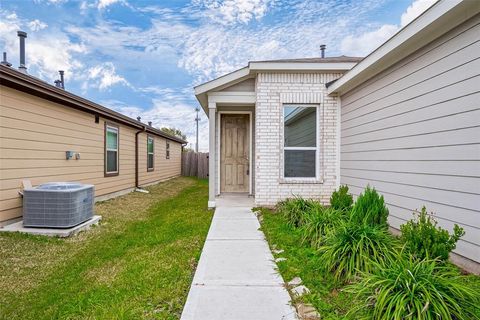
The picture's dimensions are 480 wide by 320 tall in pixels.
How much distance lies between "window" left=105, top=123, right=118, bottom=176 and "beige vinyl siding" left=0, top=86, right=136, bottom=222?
0.87 feet

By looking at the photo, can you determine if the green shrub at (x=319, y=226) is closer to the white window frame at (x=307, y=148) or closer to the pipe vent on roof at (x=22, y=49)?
the white window frame at (x=307, y=148)

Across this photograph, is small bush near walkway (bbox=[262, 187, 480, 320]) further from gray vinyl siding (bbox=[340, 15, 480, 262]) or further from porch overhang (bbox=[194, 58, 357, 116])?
porch overhang (bbox=[194, 58, 357, 116])

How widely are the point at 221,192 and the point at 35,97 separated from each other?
4867 millimetres

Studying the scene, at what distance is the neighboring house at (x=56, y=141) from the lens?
4.57 metres

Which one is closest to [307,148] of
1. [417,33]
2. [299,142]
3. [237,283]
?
[299,142]

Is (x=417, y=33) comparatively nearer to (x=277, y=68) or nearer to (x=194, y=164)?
(x=277, y=68)

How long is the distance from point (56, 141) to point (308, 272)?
19.4ft

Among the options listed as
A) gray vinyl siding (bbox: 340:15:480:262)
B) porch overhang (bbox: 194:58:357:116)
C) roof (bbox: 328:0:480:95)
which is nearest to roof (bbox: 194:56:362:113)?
porch overhang (bbox: 194:58:357:116)

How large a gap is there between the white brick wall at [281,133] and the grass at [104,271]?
5.85 ft

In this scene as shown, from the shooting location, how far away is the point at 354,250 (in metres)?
2.62

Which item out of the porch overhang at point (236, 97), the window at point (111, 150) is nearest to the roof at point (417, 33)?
the porch overhang at point (236, 97)

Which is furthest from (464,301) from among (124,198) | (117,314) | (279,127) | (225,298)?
(124,198)

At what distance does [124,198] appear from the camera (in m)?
8.52

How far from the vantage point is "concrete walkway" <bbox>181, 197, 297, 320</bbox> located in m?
2.11
